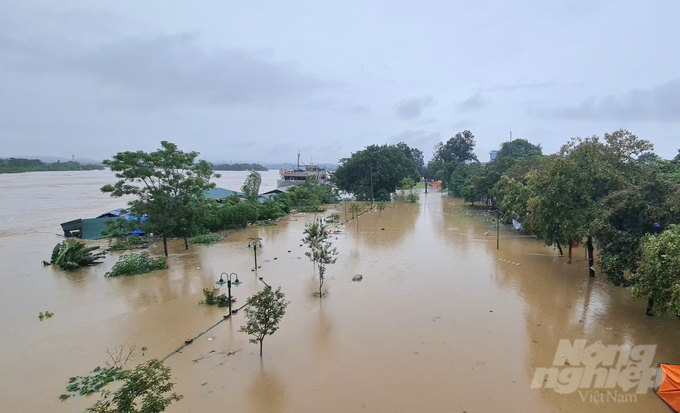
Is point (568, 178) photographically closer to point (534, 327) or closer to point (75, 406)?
point (534, 327)

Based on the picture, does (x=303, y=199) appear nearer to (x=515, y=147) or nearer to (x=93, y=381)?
(x=93, y=381)

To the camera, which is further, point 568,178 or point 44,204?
point 44,204

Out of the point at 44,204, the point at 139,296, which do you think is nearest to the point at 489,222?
the point at 139,296

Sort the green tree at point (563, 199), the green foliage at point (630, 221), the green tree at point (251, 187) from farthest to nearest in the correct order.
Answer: the green tree at point (251, 187)
the green tree at point (563, 199)
the green foliage at point (630, 221)

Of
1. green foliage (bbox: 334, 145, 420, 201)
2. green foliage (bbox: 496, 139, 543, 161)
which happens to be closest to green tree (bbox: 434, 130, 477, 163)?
green foliage (bbox: 496, 139, 543, 161)

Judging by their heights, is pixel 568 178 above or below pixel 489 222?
above

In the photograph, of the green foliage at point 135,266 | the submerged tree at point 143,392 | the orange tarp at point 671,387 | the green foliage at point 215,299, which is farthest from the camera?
the green foliage at point 135,266

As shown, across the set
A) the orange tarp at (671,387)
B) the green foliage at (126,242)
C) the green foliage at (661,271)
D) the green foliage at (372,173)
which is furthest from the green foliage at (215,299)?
the green foliage at (372,173)

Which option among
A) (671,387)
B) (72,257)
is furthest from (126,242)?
(671,387)

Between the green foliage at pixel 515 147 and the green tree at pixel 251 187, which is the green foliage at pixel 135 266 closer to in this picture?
Answer: the green tree at pixel 251 187
